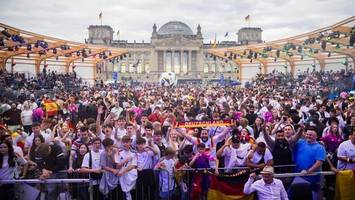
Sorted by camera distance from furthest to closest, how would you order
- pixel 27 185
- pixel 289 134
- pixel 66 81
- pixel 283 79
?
pixel 283 79 → pixel 66 81 → pixel 289 134 → pixel 27 185

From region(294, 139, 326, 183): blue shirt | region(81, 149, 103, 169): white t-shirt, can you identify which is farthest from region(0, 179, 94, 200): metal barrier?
region(294, 139, 326, 183): blue shirt

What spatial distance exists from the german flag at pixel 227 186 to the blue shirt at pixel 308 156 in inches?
49.8

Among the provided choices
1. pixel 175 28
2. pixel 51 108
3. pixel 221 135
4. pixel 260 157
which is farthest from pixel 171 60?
pixel 260 157

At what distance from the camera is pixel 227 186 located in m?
7.66

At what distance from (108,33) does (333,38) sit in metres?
98.5

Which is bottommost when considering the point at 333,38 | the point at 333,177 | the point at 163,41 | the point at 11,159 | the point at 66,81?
the point at 333,177

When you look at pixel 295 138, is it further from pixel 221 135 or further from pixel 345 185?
pixel 221 135

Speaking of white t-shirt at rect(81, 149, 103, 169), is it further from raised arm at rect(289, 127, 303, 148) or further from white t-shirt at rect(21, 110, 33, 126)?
white t-shirt at rect(21, 110, 33, 126)

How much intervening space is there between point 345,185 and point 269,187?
7.16ft

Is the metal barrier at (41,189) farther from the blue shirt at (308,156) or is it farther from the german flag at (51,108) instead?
the german flag at (51,108)

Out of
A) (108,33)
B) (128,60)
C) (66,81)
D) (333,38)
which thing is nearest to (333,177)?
(333,38)

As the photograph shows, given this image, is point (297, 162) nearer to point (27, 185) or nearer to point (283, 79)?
point (27, 185)

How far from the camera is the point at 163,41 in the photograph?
104 metres

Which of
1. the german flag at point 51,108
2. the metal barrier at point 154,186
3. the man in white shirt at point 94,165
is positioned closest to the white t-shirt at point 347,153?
the metal barrier at point 154,186
